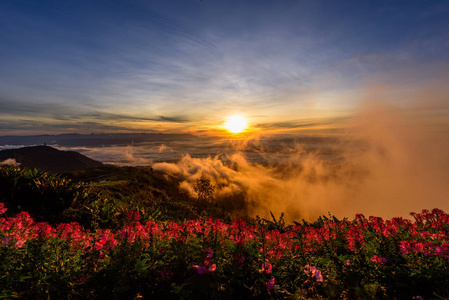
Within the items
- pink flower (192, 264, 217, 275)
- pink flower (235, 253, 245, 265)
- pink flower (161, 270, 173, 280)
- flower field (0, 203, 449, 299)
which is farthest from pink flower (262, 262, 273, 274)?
pink flower (161, 270, 173, 280)

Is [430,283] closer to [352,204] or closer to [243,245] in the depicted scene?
[243,245]

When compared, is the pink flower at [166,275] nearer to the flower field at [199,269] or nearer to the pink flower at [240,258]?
the flower field at [199,269]

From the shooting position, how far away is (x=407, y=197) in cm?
17025

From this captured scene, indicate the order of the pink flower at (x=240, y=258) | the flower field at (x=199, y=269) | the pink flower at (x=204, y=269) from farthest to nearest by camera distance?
1. the pink flower at (x=240, y=258)
2. the flower field at (x=199, y=269)
3. the pink flower at (x=204, y=269)

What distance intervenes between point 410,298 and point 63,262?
5432mm

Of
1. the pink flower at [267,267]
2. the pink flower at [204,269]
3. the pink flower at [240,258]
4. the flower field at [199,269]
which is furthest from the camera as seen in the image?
the pink flower at [240,258]

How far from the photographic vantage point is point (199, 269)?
303 cm

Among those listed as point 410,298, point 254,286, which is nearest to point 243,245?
point 254,286

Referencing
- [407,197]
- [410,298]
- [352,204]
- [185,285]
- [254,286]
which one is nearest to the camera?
[185,285]

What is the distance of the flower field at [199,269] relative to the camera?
A: 3158 millimetres

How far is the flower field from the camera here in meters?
3.16

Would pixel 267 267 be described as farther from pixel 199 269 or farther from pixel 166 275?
pixel 166 275

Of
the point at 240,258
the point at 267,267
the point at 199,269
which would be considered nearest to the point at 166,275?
the point at 199,269

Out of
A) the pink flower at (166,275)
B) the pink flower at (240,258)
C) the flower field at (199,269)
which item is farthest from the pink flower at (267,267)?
the pink flower at (166,275)
